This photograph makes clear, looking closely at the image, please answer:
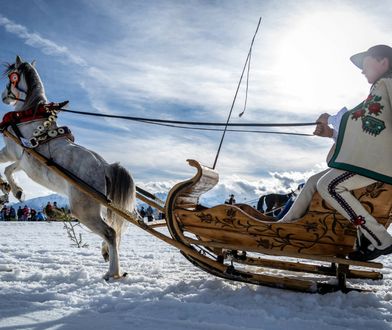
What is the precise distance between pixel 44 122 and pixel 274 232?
3.20m

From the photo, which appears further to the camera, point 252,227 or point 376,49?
point 252,227

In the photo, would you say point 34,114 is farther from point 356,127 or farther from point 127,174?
point 356,127

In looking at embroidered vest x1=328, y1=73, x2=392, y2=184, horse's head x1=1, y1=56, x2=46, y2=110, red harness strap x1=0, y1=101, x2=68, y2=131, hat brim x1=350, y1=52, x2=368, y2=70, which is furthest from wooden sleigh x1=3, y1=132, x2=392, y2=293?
horse's head x1=1, y1=56, x2=46, y2=110

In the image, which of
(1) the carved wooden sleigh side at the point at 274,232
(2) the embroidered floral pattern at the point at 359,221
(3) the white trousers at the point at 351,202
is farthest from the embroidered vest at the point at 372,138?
(2) the embroidered floral pattern at the point at 359,221

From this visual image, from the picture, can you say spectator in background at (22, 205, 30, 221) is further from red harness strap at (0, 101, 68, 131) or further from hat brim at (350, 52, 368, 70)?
hat brim at (350, 52, 368, 70)

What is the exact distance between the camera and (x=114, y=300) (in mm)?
3453

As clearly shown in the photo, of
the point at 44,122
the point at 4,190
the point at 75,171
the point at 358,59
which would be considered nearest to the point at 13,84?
the point at 44,122

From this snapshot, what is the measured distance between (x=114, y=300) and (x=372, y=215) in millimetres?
2260

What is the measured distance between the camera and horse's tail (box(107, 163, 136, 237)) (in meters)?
4.90

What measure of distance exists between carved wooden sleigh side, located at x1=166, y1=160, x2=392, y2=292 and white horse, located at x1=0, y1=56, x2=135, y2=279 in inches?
44.8

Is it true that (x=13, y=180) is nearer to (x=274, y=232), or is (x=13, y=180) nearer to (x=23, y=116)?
(x=23, y=116)

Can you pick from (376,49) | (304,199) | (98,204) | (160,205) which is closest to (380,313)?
(304,199)

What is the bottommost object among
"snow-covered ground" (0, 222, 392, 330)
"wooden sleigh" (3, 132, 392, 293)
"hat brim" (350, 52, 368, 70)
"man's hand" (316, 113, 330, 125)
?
"snow-covered ground" (0, 222, 392, 330)

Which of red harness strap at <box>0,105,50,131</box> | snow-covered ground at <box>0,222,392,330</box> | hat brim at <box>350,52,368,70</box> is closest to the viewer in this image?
snow-covered ground at <box>0,222,392,330</box>
